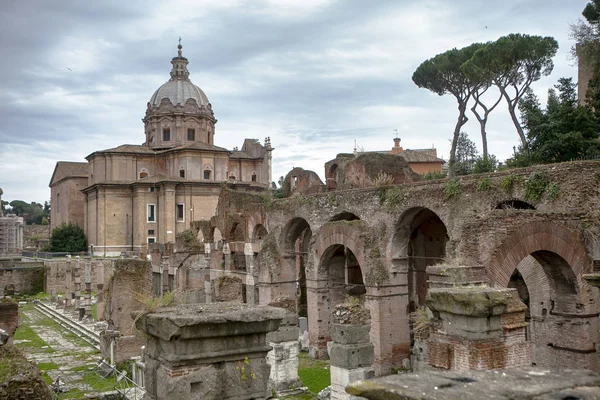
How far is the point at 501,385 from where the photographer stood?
221 centimetres

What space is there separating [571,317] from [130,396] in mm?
7895

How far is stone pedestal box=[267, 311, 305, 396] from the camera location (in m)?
10.7

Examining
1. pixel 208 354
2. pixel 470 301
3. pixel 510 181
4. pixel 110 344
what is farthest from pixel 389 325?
pixel 208 354

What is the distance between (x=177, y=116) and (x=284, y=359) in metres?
39.0

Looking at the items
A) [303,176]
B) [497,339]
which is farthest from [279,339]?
[303,176]

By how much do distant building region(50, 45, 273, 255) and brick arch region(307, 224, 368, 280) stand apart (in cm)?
2756

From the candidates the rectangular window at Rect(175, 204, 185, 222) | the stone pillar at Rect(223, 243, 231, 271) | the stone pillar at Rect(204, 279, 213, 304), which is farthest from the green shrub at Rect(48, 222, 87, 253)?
the stone pillar at Rect(223, 243, 231, 271)

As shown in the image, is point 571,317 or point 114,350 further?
point 114,350

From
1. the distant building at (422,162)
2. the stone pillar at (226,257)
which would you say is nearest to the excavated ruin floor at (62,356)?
the stone pillar at (226,257)

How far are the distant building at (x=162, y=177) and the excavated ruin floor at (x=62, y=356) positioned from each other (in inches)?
726

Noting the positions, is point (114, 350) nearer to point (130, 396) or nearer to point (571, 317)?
point (130, 396)

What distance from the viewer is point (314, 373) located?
13719 millimetres

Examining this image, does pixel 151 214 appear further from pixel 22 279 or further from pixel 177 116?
pixel 22 279

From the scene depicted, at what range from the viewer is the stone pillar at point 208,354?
3680 mm
